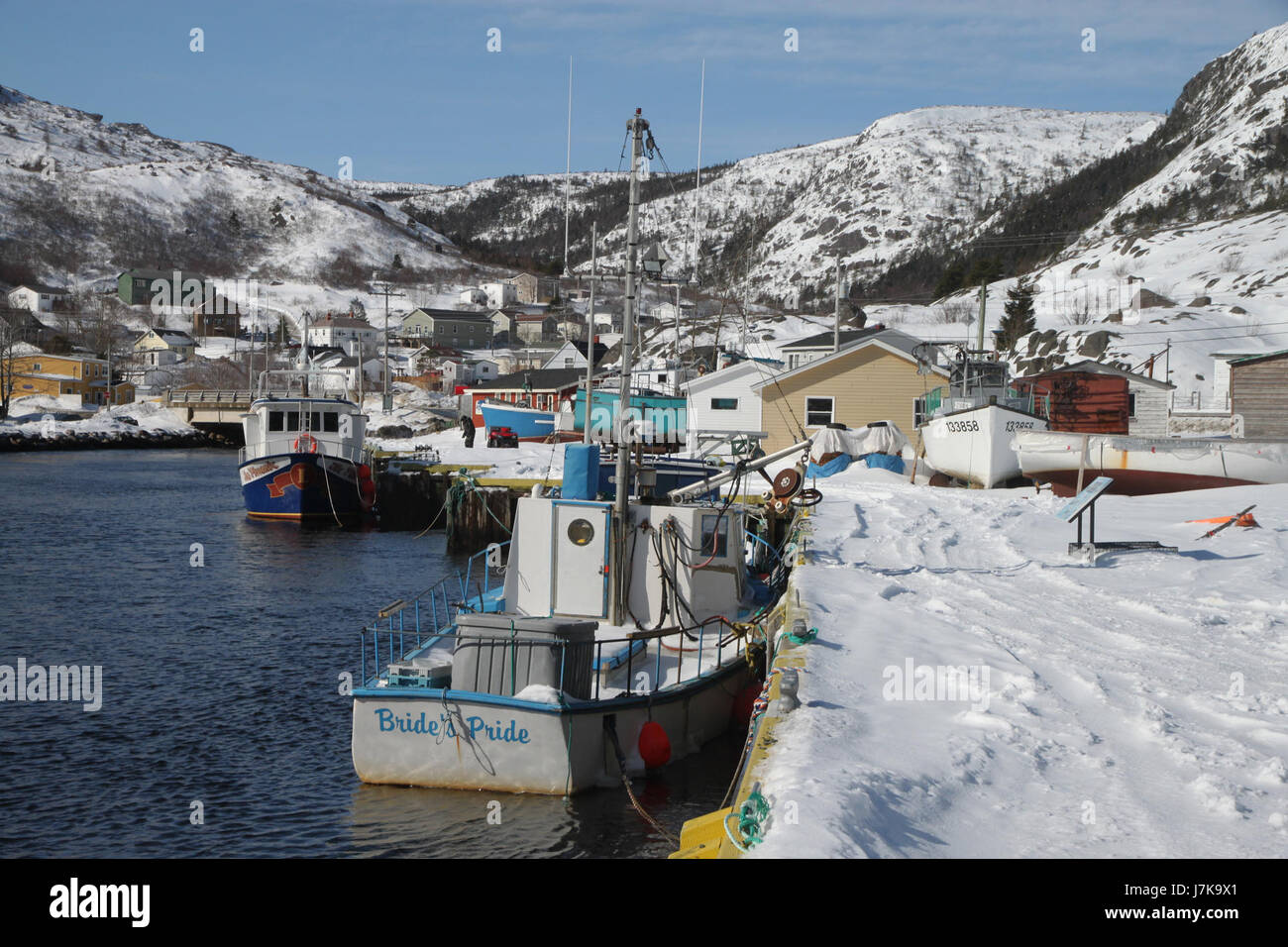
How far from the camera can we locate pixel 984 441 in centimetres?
3130

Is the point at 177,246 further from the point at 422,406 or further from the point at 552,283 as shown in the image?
the point at 422,406

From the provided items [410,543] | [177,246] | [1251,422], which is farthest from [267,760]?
[177,246]

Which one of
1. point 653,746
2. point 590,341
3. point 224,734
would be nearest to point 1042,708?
point 653,746

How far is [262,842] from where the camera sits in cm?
1167

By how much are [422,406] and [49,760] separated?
72195mm

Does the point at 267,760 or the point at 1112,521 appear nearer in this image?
the point at 267,760

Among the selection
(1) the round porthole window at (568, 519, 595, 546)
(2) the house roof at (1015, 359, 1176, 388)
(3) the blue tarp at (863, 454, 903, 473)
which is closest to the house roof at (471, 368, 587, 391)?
(3) the blue tarp at (863, 454, 903, 473)

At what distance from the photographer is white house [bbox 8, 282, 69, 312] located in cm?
14500

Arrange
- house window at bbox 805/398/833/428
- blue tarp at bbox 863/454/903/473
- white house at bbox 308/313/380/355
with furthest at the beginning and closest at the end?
white house at bbox 308/313/380/355 < house window at bbox 805/398/833/428 < blue tarp at bbox 863/454/903/473

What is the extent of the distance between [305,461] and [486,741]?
29244mm

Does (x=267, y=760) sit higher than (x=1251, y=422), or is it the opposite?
(x=1251, y=422)

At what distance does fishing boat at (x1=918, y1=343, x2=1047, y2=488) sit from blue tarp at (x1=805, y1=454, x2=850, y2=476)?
2.63 meters

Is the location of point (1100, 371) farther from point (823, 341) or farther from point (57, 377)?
point (57, 377)

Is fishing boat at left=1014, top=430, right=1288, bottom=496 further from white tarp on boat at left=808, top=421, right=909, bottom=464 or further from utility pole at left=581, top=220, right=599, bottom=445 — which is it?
utility pole at left=581, top=220, right=599, bottom=445
